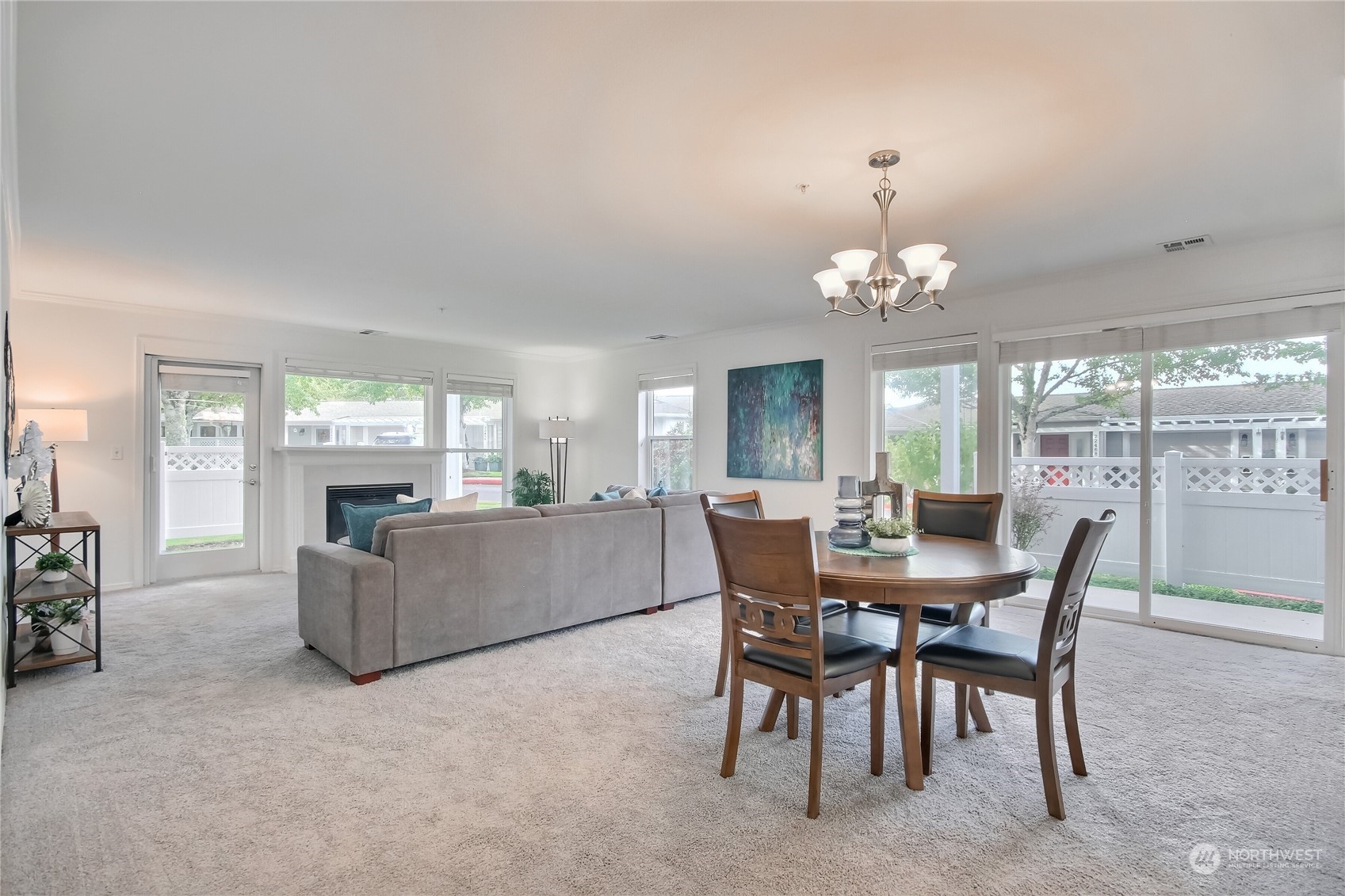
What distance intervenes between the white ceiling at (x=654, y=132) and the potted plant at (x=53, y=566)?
5.55 ft

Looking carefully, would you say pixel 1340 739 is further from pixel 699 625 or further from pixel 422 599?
pixel 422 599

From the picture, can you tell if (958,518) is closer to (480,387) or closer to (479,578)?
(479,578)

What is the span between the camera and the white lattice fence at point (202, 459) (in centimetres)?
548

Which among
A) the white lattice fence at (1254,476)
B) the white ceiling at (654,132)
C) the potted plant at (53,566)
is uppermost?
the white ceiling at (654,132)

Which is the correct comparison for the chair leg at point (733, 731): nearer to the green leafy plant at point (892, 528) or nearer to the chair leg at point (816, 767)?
the chair leg at point (816, 767)

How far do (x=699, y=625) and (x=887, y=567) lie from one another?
2.07 metres

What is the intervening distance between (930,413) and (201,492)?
243 inches

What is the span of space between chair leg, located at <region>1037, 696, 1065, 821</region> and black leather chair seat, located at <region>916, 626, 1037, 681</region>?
0.42 feet

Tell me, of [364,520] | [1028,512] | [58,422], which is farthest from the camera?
[1028,512]

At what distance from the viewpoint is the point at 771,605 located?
214cm

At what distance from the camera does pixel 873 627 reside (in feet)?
8.43

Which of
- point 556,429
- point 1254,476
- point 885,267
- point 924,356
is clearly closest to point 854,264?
point 885,267

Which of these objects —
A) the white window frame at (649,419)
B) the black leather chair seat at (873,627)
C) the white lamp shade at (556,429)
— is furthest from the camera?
the white lamp shade at (556,429)

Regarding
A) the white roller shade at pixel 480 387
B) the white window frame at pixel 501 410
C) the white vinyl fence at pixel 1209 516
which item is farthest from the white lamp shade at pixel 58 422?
the white vinyl fence at pixel 1209 516
